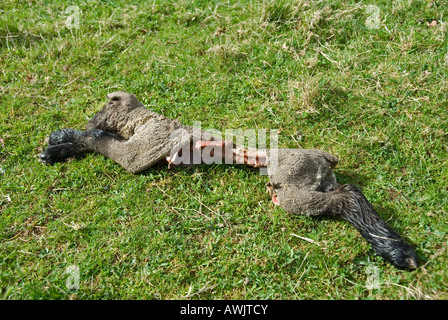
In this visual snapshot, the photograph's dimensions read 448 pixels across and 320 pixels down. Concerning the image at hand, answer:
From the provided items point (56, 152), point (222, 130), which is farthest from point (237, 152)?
point (56, 152)

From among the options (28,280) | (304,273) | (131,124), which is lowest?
(28,280)

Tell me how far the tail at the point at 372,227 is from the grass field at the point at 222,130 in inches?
4.6

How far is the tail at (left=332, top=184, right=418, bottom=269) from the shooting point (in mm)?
3385

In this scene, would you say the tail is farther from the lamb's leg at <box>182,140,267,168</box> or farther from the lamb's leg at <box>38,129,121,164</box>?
the lamb's leg at <box>38,129,121,164</box>

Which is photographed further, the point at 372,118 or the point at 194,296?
the point at 372,118

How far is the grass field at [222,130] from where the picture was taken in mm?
3531

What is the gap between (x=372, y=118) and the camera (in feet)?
15.3

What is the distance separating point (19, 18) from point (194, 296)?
551 centimetres

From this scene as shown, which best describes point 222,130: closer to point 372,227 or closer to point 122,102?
point 122,102

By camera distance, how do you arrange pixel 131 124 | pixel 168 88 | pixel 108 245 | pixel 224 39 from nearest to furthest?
pixel 108 245 < pixel 131 124 < pixel 168 88 < pixel 224 39

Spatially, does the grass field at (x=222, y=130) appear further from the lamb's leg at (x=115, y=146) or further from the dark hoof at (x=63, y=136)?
the dark hoof at (x=63, y=136)

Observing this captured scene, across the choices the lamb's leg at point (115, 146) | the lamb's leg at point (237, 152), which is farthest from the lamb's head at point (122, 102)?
the lamb's leg at point (237, 152)

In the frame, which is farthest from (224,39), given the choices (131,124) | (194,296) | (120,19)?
(194,296)
